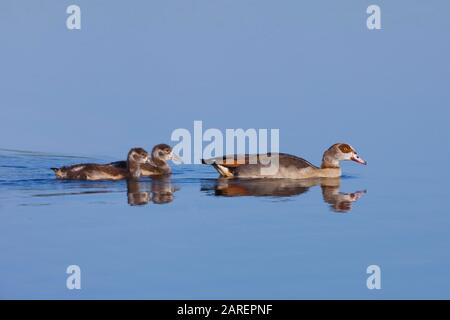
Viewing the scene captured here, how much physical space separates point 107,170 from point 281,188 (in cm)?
237

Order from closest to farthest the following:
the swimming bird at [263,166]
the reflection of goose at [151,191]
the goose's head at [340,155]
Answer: the reflection of goose at [151,191] < the swimming bird at [263,166] < the goose's head at [340,155]

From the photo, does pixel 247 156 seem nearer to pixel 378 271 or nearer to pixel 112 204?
pixel 112 204

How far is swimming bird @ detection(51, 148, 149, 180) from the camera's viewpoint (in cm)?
1516

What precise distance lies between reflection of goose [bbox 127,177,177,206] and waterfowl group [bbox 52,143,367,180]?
32 cm

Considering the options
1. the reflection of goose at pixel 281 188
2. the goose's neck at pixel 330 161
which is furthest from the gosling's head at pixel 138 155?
the goose's neck at pixel 330 161

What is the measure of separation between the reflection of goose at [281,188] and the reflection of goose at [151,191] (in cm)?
51

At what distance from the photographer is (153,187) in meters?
14.8

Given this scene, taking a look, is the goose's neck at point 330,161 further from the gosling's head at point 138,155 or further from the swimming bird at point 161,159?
the gosling's head at point 138,155

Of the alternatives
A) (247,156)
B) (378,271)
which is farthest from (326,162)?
(378,271)

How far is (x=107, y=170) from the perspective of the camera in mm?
15344

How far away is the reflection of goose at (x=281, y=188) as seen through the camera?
1389 centimetres

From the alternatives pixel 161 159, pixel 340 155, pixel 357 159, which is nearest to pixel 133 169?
pixel 161 159

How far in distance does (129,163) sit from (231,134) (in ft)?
6.09

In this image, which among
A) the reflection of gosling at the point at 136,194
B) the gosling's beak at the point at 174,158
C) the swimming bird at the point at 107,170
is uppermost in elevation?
the gosling's beak at the point at 174,158
